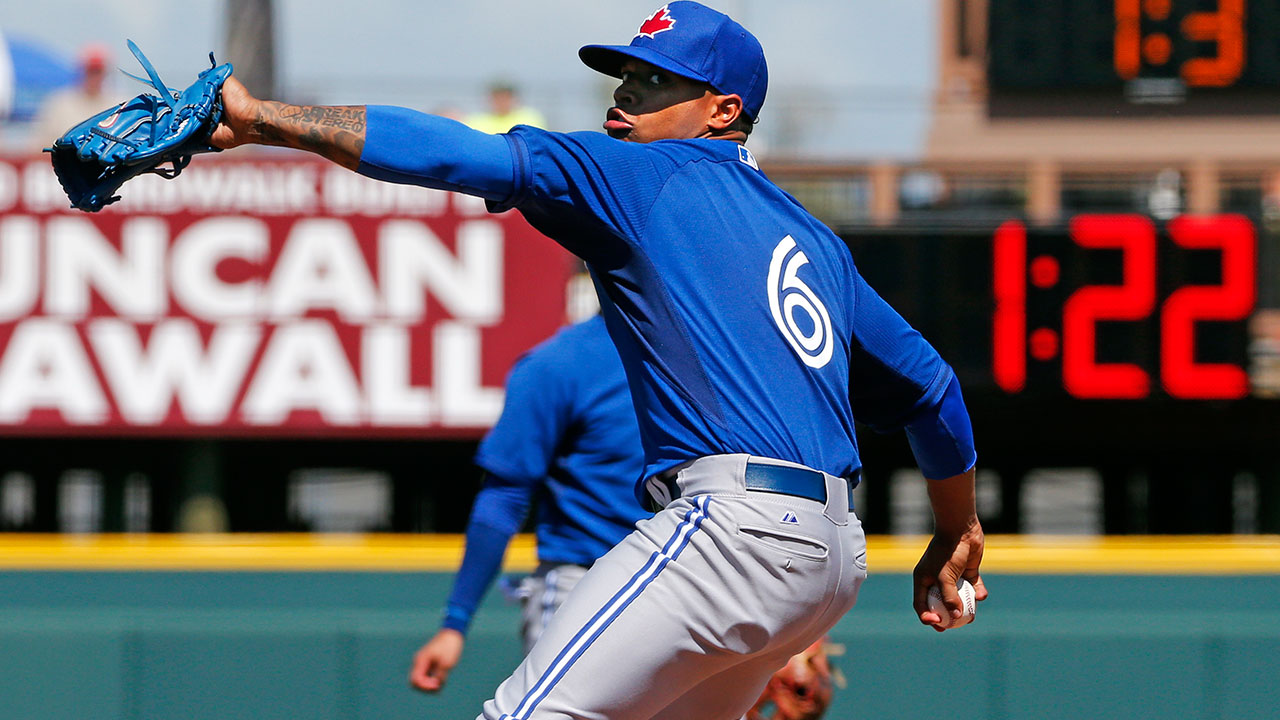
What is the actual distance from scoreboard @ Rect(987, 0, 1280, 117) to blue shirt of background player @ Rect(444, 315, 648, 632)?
31.4 feet

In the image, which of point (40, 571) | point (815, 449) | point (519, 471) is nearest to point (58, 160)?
point (815, 449)

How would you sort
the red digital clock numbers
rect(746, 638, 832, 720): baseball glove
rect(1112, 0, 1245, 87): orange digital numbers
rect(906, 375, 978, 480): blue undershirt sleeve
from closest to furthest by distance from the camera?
rect(906, 375, 978, 480): blue undershirt sleeve → rect(746, 638, 832, 720): baseball glove → the red digital clock numbers → rect(1112, 0, 1245, 87): orange digital numbers

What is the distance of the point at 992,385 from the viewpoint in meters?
8.51

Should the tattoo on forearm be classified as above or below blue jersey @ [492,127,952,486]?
above

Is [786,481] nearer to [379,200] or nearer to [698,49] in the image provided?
[698,49]

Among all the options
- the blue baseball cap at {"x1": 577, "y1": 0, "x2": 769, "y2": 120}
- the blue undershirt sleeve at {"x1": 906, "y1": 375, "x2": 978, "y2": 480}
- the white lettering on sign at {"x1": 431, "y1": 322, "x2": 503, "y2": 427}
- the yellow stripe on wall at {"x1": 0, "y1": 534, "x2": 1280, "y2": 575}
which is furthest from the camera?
the white lettering on sign at {"x1": 431, "y1": 322, "x2": 503, "y2": 427}

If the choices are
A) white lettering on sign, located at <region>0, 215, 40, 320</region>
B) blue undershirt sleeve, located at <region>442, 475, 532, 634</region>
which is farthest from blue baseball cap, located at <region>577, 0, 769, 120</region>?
white lettering on sign, located at <region>0, 215, 40, 320</region>

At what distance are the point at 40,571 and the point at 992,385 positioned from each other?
16.3 feet

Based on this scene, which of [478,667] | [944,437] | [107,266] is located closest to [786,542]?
[944,437]

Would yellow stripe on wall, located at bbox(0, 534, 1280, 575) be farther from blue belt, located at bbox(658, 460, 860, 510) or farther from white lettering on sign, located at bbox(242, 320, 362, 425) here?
blue belt, located at bbox(658, 460, 860, 510)

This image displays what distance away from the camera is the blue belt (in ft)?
7.44

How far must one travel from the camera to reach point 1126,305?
329 inches

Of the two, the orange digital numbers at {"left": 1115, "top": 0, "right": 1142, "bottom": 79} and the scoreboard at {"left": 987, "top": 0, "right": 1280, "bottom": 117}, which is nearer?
the scoreboard at {"left": 987, "top": 0, "right": 1280, "bottom": 117}

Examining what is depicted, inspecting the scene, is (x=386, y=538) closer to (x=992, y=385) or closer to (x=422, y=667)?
(x=422, y=667)
